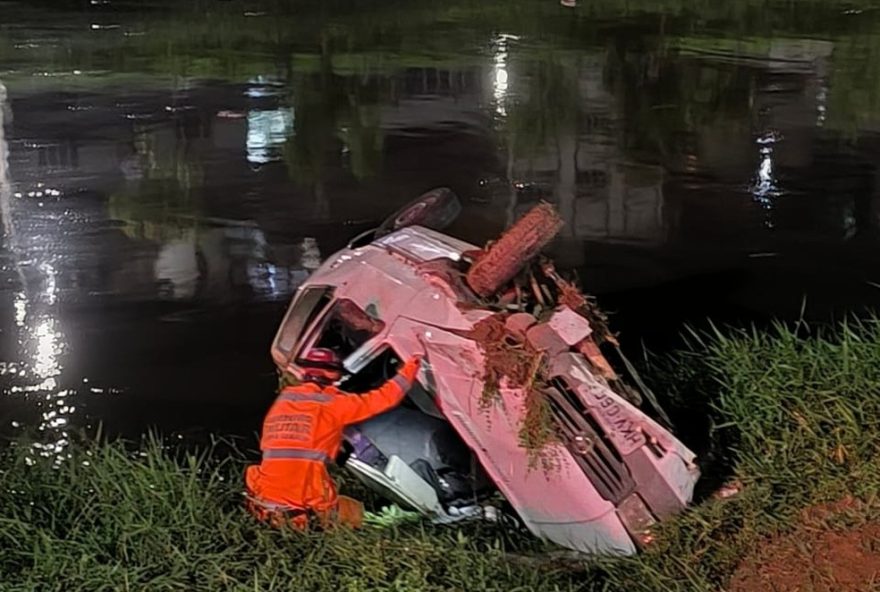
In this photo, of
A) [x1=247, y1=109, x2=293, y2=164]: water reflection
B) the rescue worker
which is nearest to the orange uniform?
the rescue worker

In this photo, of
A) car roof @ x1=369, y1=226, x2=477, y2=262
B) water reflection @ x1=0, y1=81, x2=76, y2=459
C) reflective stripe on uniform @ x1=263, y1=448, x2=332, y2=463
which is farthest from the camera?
water reflection @ x1=0, y1=81, x2=76, y2=459

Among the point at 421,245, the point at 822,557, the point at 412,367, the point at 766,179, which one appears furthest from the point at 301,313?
the point at 766,179

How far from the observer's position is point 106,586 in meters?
3.85

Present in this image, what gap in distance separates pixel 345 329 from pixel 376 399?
58 cm

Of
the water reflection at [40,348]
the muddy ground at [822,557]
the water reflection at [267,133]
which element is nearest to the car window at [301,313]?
the water reflection at [40,348]

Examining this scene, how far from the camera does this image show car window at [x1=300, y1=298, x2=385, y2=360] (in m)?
4.53

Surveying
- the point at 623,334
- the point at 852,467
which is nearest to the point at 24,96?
the point at 623,334

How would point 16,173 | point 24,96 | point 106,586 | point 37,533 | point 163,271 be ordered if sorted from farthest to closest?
point 24,96 < point 16,173 < point 163,271 < point 37,533 < point 106,586

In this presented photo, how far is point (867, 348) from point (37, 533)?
11.5 ft

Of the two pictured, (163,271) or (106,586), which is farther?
(163,271)

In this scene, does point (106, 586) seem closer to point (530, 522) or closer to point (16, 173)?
point (530, 522)

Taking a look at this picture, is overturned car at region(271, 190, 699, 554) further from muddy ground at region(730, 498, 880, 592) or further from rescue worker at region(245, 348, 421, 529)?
muddy ground at region(730, 498, 880, 592)

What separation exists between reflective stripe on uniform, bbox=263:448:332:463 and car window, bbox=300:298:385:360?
1.59 feet

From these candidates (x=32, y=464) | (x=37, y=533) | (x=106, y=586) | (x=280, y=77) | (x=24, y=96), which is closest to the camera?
(x=106, y=586)
